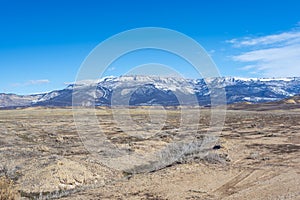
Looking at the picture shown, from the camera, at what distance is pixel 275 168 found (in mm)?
17266

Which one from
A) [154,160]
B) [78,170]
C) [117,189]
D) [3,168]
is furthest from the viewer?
[154,160]

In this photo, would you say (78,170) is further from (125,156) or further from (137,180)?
(125,156)

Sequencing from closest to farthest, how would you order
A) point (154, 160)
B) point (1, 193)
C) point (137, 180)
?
point (1, 193), point (137, 180), point (154, 160)

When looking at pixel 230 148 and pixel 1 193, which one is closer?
pixel 1 193

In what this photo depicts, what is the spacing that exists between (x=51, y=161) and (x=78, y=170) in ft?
6.15

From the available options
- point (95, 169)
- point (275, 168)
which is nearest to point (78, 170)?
point (95, 169)

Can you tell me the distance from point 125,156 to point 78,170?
5.53 m

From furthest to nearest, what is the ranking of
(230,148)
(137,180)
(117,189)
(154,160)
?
(230,148) < (154,160) < (137,180) < (117,189)

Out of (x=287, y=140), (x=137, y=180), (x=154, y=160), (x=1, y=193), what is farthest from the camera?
(x=287, y=140)

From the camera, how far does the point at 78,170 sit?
56.2 ft

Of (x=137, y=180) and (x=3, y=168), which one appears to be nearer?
(x=137, y=180)

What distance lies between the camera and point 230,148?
2533 centimetres

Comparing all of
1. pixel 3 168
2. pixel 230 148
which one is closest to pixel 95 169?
pixel 3 168

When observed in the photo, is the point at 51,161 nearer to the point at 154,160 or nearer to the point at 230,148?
the point at 154,160
